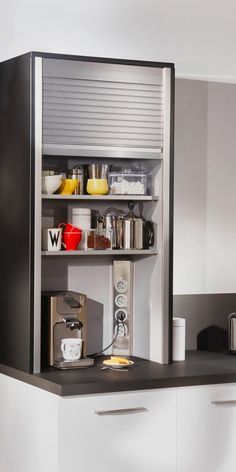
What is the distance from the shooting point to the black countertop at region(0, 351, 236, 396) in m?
3.47

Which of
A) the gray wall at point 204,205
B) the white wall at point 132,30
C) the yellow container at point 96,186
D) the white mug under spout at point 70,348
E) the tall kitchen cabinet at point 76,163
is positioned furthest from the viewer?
the gray wall at point 204,205

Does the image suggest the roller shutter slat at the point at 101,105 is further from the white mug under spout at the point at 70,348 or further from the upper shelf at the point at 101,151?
the white mug under spout at the point at 70,348

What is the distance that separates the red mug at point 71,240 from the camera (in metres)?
3.81

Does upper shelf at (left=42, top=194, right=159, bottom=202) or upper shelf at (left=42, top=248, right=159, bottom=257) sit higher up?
upper shelf at (left=42, top=194, right=159, bottom=202)

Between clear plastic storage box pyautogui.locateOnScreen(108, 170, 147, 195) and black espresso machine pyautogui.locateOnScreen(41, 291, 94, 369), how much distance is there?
0.48 metres

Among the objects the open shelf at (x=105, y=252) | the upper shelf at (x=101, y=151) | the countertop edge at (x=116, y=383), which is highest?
the upper shelf at (x=101, y=151)

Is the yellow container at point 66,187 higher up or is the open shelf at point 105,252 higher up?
the yellow container at point 66,187

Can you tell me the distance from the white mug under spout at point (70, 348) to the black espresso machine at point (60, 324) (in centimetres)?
2

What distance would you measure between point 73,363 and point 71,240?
1.66 feet

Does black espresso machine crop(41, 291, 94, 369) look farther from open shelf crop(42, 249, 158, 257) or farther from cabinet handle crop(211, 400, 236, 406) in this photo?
cabinet handle crop(211, 400, 236, 406)

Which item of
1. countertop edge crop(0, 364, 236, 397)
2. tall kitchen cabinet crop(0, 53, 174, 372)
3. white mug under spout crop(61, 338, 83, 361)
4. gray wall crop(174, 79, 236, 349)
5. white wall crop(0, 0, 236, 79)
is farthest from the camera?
gray wall crop(174, 79, 236, 349)

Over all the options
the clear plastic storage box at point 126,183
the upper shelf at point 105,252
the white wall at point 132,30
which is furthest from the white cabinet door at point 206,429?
the white wall at point 132,30

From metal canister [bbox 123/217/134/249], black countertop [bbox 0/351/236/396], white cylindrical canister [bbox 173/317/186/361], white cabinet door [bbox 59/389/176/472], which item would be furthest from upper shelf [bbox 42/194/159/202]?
white cabinet door [bbox 59/389/176/472]

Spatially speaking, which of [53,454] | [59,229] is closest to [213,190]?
[59,229]
